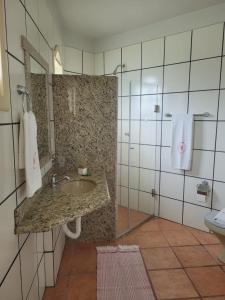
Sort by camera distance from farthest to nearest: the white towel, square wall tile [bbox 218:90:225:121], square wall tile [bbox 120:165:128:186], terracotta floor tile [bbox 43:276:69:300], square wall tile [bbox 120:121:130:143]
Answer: square wall tile [bbox 120:165:128:186] → square wall tile [bbox 120:121:130:143] → square wall tile [bbox 218:90:225:121] → terracotta floor tile [bbox 43:276:69:300] → the white towel

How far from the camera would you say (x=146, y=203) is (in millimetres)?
2748

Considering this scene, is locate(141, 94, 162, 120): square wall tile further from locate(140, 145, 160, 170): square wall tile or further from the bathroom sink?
the bathroom sink

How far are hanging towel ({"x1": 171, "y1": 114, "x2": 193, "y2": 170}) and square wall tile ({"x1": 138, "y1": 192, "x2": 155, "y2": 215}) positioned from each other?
0.57 m

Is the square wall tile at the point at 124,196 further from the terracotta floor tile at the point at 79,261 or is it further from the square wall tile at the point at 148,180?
the terracotta floor tile at the point at 79,261

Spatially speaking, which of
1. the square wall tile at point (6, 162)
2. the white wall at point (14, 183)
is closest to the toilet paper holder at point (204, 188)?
the white wall at point (14, 183)

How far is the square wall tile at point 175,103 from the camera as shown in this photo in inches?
90.9

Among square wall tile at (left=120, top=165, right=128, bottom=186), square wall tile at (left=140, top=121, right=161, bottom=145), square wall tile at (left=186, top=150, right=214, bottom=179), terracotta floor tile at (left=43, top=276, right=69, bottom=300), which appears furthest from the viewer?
square wall tile at (left=120, top=165, right=128, bottom=186)

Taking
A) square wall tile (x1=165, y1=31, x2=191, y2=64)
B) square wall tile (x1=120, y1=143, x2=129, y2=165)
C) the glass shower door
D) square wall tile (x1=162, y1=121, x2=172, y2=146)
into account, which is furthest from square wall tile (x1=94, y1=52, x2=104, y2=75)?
square wall tile (x1=162, y1=121, x2=172, y2=146)

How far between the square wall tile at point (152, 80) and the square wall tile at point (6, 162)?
75.3 inches

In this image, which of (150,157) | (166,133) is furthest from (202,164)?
(150,157)

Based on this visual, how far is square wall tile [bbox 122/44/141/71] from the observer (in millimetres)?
2566

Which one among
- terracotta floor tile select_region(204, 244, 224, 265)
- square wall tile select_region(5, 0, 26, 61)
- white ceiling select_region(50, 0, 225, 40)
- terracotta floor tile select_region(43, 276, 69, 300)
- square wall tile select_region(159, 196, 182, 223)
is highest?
A: white ceiling select_region(50, 0, 225, 40)

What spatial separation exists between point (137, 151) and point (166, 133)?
451 mm

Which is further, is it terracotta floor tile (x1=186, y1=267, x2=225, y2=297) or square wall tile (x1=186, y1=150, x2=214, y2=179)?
square wall tile (x1=186, y1=150, x2=214, y2=179)
